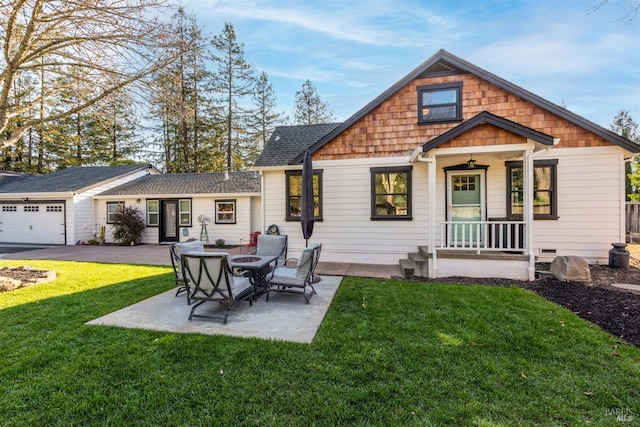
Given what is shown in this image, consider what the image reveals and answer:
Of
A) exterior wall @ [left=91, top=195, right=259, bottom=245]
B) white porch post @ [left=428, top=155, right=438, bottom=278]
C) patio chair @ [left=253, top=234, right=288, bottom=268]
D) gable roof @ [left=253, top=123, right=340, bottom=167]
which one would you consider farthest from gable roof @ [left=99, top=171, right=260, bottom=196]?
white porch post @ [left=428, top=155, right=438, bottom=278]

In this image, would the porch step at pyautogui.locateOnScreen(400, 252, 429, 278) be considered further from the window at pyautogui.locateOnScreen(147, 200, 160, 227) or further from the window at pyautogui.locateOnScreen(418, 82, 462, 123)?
the window at pyautogui.locateOnScreen(147, 200, 160, 227)

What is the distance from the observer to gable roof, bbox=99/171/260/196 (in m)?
14.0

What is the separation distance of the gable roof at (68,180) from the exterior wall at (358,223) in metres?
12.7

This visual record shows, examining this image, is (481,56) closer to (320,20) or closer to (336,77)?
(320,20)

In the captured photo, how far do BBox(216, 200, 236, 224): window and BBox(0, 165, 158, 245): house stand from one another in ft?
22.4

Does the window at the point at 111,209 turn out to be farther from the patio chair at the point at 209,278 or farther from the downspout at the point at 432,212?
→ the downspout at the point at 432,212

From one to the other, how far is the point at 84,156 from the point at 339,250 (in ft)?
87.4

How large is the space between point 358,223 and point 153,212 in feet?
36.5

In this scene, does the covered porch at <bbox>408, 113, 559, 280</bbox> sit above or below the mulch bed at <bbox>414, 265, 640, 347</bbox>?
above

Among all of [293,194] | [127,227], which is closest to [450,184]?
[293,194]

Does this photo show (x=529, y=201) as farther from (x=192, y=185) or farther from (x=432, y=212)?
(x=192, y=185)

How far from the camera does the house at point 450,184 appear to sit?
735 centimetres

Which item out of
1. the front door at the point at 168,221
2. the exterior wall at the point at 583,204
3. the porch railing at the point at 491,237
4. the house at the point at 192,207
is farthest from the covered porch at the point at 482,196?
the front door at the point at 168,221

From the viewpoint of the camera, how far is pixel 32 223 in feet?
48.2
